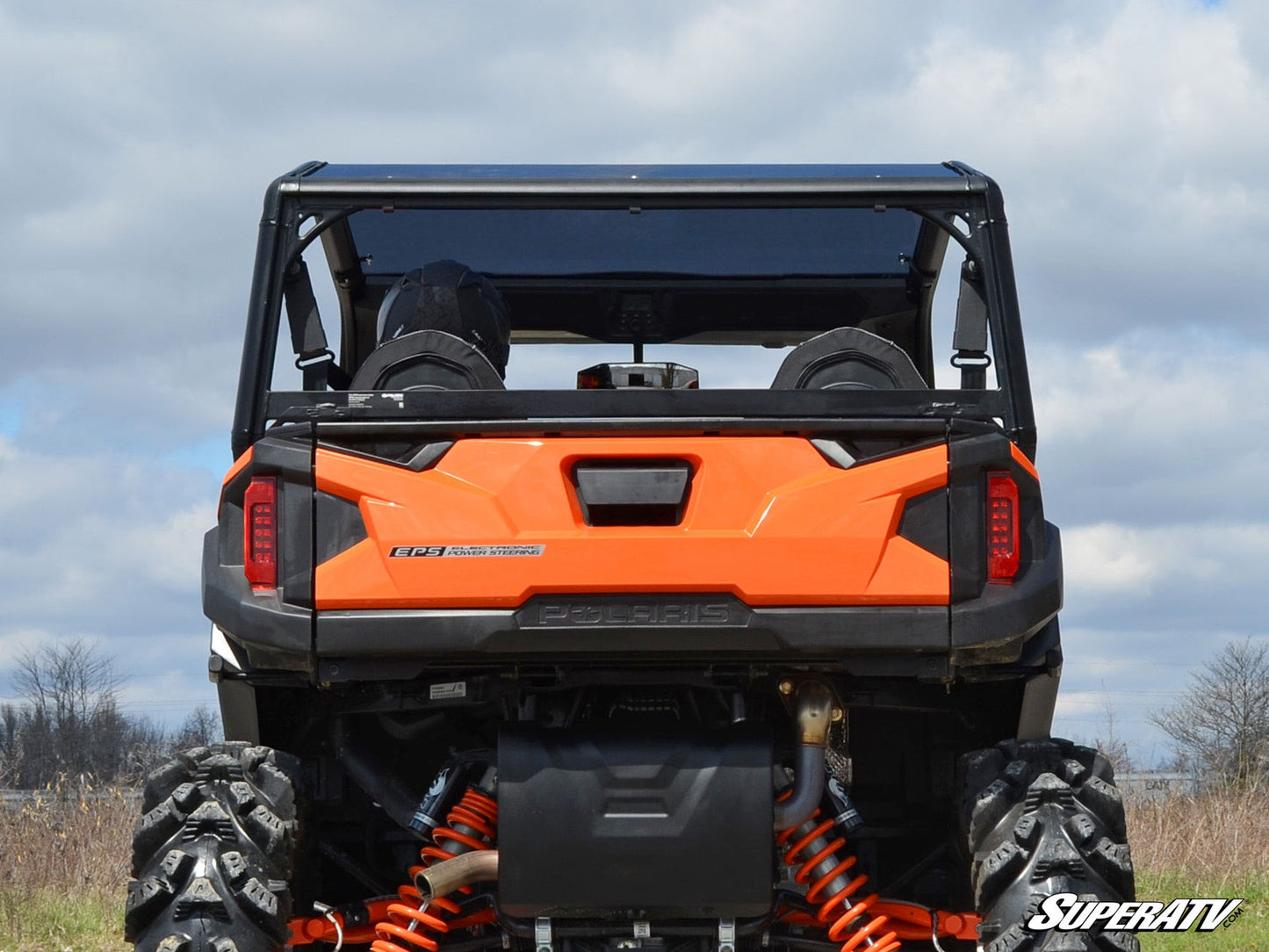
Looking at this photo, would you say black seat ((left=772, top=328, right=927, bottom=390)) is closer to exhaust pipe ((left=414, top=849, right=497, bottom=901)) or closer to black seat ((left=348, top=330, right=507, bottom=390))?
black seat ((left=348, top=330, right=507, bottom=390))

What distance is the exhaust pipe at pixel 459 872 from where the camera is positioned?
4969 millimetres

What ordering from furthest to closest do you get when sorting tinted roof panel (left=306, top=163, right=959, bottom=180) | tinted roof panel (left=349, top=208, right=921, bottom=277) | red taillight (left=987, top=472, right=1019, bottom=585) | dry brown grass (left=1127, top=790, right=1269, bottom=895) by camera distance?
dry brown grass (left=1127, top=790, right=1269, bottom=895) < tinted roof panel (left=349, top=208, right=921, bottom=277) < tinted roof panel (left=306, top=163, right=959, bottom=180) < red taillight (left=987, top=472, right=1019, bottom=585)

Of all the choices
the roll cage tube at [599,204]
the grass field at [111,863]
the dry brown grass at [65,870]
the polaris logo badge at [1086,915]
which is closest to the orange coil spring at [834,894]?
the polaris logo badge at [1086,915]

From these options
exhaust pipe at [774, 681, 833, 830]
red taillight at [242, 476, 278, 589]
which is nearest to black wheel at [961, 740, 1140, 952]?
exhaust pipe at [774, 681, 833, 830]

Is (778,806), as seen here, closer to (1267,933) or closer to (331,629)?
(331,629)

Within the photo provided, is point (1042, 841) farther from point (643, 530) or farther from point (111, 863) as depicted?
point (111, 863)

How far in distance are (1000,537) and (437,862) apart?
2017 mm

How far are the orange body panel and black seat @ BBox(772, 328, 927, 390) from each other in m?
0.66

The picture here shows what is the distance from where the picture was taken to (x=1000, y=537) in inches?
192

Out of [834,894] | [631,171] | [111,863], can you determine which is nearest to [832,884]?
[834,894]

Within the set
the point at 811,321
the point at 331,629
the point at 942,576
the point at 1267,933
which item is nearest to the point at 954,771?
the point at 942,576

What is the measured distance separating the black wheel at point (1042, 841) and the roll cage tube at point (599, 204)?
3.68 feet

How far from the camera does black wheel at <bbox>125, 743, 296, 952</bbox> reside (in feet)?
15.8

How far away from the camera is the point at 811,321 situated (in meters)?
7.76
